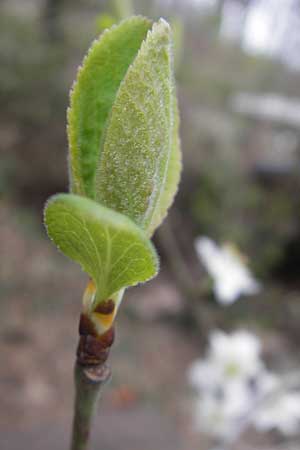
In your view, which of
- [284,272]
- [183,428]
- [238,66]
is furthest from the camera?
[238,66]

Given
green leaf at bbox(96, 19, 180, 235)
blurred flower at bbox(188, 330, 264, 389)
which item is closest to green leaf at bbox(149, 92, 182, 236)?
green leaf at bbox(96, 19, 180, 235)

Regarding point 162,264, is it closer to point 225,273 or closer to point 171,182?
point 225,273

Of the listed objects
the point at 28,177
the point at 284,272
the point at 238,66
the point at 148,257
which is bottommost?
the point at 148,257

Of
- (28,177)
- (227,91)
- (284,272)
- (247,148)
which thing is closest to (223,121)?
(247,148)

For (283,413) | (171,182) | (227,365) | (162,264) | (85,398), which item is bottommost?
(85,398)

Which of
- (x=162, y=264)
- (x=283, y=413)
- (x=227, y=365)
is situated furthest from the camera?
(x=162, y=264)

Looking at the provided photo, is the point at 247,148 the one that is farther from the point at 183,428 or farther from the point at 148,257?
the point at 148,257

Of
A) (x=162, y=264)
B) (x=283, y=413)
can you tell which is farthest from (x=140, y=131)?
(x=162, y=264)
